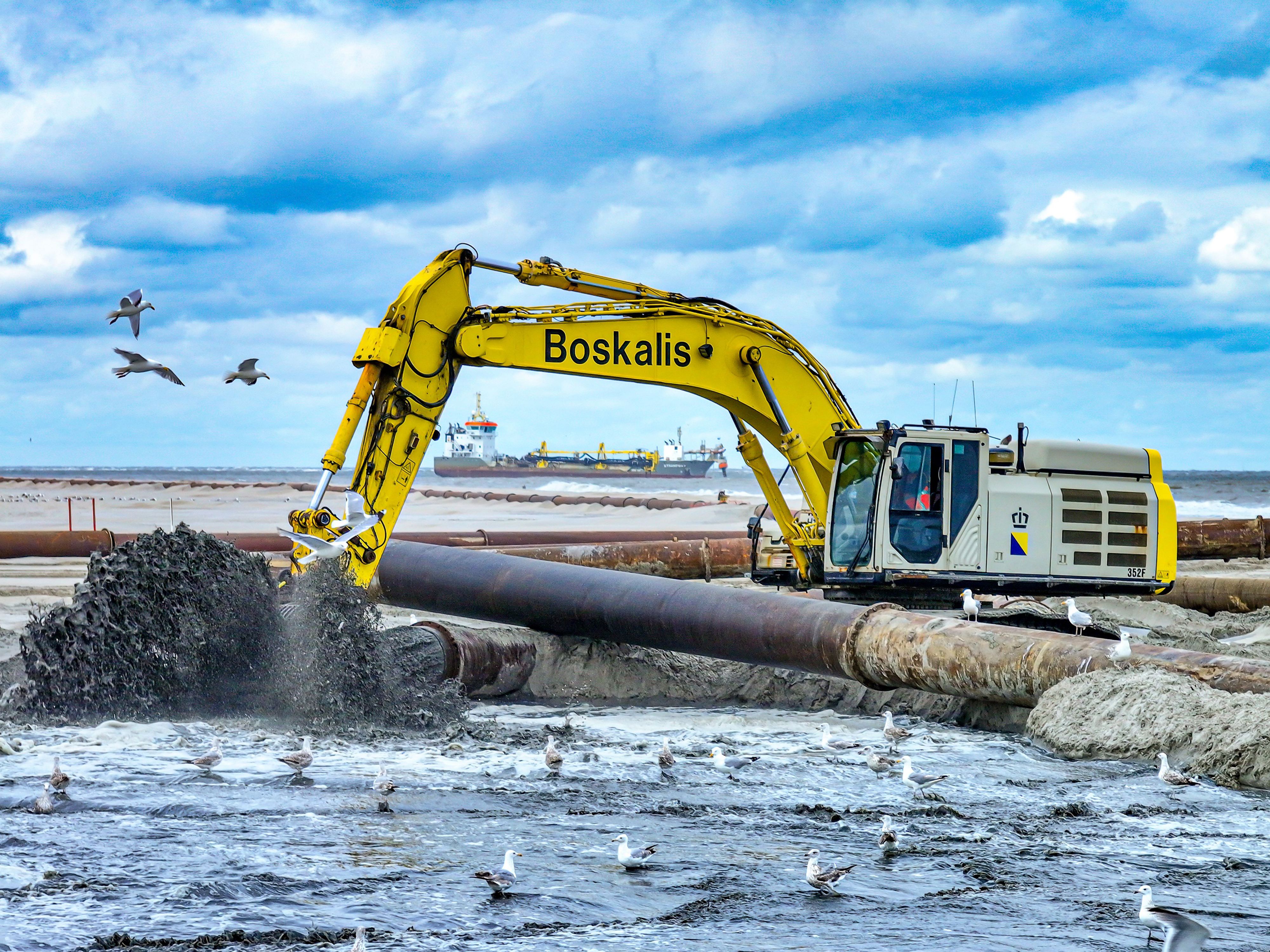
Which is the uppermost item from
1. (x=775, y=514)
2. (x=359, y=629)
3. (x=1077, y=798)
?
(x=775, y=514)

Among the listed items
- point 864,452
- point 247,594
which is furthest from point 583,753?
point 864,452

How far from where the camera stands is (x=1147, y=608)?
15445 millimetres

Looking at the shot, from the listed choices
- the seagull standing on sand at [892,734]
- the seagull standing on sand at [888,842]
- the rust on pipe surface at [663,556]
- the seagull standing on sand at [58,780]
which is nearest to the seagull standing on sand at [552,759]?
the seagull standing on sand at [888,842]

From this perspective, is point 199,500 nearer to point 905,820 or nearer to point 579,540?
point 579,540

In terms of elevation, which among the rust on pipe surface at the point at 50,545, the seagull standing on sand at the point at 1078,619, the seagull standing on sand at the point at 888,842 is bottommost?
the seagull standing on sand at the point at 888,842

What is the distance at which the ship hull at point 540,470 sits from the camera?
10756cm

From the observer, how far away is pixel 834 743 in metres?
8.79

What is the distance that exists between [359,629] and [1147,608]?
10376 mm

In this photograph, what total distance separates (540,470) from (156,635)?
3932 inches

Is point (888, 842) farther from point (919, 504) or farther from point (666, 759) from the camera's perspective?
point (919, 504)

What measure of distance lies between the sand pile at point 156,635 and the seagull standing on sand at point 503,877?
4551mm

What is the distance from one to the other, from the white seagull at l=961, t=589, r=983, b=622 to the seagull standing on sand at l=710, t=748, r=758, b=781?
3344 millimetres

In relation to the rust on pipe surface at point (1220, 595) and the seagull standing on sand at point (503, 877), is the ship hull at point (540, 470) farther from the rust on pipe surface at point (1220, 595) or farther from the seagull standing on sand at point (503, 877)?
the seagull standing on sand at point (503, 877)

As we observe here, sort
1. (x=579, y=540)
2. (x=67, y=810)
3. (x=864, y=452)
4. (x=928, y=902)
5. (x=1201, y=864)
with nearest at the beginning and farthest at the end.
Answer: (x=928, y=902) < (x=1201, y=864) < (x=67, y=810) < (x=864, y=452) < (x=579, y=540)
